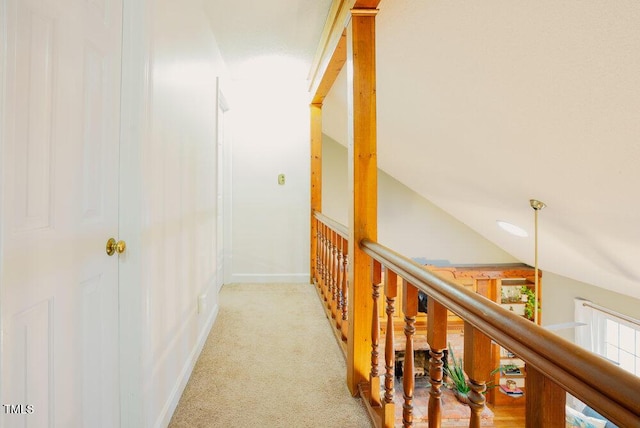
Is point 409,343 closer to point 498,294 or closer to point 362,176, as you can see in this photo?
point 362,176

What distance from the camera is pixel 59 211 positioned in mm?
1052

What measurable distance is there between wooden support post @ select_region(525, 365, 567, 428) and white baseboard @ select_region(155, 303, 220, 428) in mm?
1529

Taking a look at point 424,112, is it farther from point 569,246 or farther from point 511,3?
point 569,246

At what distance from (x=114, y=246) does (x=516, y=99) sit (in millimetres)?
2301

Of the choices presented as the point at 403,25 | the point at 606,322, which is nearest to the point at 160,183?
the point at 403,25

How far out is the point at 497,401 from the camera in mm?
6789

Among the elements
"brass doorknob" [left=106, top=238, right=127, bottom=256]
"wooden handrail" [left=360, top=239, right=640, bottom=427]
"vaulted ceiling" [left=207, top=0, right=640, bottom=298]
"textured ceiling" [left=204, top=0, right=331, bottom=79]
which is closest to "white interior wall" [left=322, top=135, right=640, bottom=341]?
"vaulted ceiling" [left=207, top=0, right=640, bottom=298]

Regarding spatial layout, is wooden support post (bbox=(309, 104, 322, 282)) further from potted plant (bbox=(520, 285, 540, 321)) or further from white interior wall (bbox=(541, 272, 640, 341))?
potted plant (bbox=(520, 285, 540, 321))

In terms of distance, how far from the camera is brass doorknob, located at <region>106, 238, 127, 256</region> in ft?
4.39

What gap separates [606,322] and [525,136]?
4.05m

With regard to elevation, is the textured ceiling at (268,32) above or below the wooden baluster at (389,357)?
above

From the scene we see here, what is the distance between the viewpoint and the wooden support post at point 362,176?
1981 millimetres

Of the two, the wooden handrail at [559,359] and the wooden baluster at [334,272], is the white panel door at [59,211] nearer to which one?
the wooden handrail at [559,359]

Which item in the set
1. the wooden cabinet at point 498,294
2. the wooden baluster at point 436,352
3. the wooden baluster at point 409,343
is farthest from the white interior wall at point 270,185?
the wooden baluster at point 436,352
